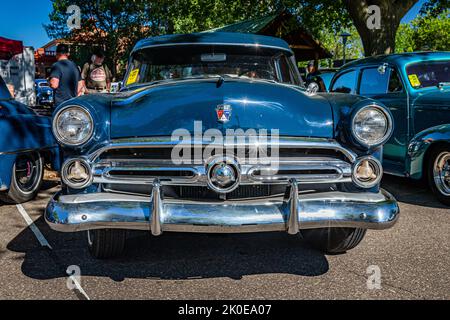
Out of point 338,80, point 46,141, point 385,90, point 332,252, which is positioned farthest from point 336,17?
point 332,252

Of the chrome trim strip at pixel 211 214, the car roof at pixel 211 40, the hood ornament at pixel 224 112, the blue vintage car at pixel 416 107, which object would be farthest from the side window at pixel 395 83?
the hood ornament at pixel 224 112

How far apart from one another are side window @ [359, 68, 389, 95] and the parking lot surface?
2.49 meters

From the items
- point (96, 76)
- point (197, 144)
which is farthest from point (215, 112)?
point (96, 76)

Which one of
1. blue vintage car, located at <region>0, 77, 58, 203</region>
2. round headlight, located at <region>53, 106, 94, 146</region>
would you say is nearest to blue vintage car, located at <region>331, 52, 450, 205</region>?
round headlight, located at <region>53, 106, 94, 146</region>

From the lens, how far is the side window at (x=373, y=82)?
20.4 ft

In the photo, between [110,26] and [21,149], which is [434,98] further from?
[110,26]

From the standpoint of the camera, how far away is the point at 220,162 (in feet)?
8.95

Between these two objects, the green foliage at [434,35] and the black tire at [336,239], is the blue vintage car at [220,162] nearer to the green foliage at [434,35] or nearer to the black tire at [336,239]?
the black tire at [336,239]

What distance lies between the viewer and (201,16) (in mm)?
17875

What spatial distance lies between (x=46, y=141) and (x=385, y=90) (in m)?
4.14

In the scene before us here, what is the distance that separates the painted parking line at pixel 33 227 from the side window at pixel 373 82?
14.4 feet

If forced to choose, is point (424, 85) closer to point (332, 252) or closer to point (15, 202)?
point (332, 252)

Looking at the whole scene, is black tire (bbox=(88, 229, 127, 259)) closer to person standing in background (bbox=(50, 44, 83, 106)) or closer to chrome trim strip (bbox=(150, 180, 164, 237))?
chrome trim strip (bbox=(150, 180, 164, 237))

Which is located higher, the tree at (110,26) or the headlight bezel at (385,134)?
the tree at (110,26)
